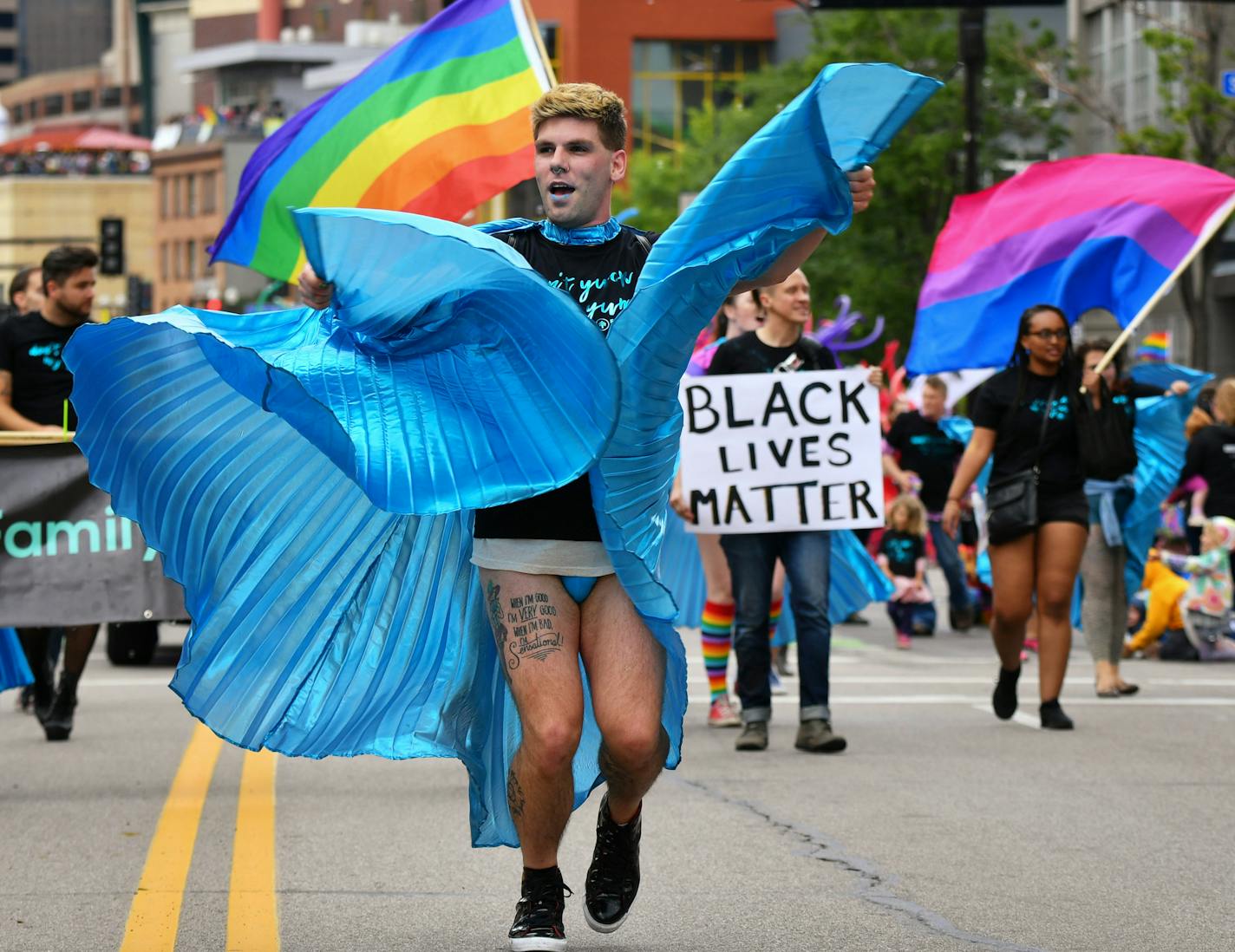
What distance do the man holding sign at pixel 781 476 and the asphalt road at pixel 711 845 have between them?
42 cm

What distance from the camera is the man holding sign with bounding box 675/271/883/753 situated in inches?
405

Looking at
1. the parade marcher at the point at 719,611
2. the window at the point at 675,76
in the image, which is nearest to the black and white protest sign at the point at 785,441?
the parade marcher at the point at 719,611

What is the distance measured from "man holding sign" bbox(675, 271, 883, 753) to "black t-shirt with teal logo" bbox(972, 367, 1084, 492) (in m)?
0.57

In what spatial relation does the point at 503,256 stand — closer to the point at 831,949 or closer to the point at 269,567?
the point at 269,567

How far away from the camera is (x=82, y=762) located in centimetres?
998

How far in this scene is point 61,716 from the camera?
10727 mm

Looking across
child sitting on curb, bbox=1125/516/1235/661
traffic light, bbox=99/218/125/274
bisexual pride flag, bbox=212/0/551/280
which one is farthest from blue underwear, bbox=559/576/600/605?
traffic light, bbox=99/218/125/274

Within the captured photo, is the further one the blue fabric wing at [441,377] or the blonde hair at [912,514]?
the blonde hair at [912,514]

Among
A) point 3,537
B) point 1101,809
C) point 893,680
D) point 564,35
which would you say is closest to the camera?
point 1101,809

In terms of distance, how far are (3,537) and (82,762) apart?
131cm

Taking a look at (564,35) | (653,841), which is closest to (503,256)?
(653,841)

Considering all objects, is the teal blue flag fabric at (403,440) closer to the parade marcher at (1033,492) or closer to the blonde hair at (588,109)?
the blonde hair at (588,109)

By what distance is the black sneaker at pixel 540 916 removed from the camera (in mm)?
5598

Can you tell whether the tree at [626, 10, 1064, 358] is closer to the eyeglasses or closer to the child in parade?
the child in parade
